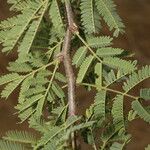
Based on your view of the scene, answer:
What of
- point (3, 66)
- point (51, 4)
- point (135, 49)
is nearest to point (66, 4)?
point (51, 4)

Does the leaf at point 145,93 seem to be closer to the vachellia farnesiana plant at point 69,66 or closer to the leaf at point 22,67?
the vachellia farnesiana plant at point 69,66

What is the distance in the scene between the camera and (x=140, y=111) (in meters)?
0.56

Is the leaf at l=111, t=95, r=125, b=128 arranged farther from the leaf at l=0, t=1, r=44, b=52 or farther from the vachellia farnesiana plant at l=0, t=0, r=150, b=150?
the leaf at l=0, t=1, r=44, b=52

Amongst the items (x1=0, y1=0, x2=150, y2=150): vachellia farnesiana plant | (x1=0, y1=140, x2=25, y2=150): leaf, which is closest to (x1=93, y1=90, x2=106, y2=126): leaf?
(x1=0, y1=0, x2=150, y2=150): vachellia farnesiana plant

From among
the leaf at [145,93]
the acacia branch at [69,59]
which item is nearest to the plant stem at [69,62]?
the acacia branch at [69,59]

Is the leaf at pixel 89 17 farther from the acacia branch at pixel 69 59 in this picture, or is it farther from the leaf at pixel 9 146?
the leaf at pixel 9 146

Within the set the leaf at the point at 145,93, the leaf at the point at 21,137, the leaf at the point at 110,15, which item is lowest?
the leaf at the point at 145,93

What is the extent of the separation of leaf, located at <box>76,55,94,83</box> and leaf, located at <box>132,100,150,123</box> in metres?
0.07

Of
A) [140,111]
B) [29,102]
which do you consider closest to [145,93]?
[140,111]

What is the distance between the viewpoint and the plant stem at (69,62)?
18.9 inches

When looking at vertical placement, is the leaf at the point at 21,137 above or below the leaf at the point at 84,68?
below

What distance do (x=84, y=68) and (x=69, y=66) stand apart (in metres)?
0.06

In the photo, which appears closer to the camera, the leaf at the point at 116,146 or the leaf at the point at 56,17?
the leaf at the point at 116,146

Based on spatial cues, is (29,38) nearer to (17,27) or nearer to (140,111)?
(17,27)
